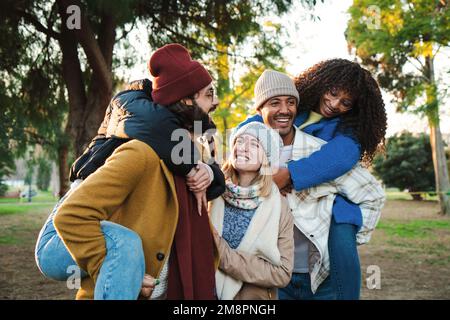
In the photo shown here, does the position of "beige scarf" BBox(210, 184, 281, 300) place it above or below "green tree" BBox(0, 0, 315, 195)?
below

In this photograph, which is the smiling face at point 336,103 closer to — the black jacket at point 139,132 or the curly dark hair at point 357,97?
the curly dark hair at point 357,97

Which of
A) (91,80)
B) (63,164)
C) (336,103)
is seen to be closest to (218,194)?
(336,103)

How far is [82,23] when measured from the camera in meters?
5.53

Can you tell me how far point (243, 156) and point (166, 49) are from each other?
62 centimetres

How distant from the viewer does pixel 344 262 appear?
207cm

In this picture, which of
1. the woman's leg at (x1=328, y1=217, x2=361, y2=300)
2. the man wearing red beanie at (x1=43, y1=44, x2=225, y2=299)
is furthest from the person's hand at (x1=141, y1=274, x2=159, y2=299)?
the woman's leg at (x1=328, y1=217, x2=361, y2=300)

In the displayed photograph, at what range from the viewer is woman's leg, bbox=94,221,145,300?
1363 mm

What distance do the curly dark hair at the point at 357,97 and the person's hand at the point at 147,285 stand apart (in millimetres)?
1179

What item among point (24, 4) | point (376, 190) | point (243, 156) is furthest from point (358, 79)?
point (24, 4)

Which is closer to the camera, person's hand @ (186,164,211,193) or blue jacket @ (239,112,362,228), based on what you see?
person's hand @ (186,164,211,193)

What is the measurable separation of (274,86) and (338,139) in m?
0.39

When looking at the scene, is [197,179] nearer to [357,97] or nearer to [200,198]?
[200,198]

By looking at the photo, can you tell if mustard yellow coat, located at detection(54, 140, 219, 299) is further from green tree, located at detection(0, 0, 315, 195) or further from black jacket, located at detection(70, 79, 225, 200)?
green tree, located at detection(0, 0, 315, 195)

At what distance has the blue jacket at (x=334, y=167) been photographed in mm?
2027
